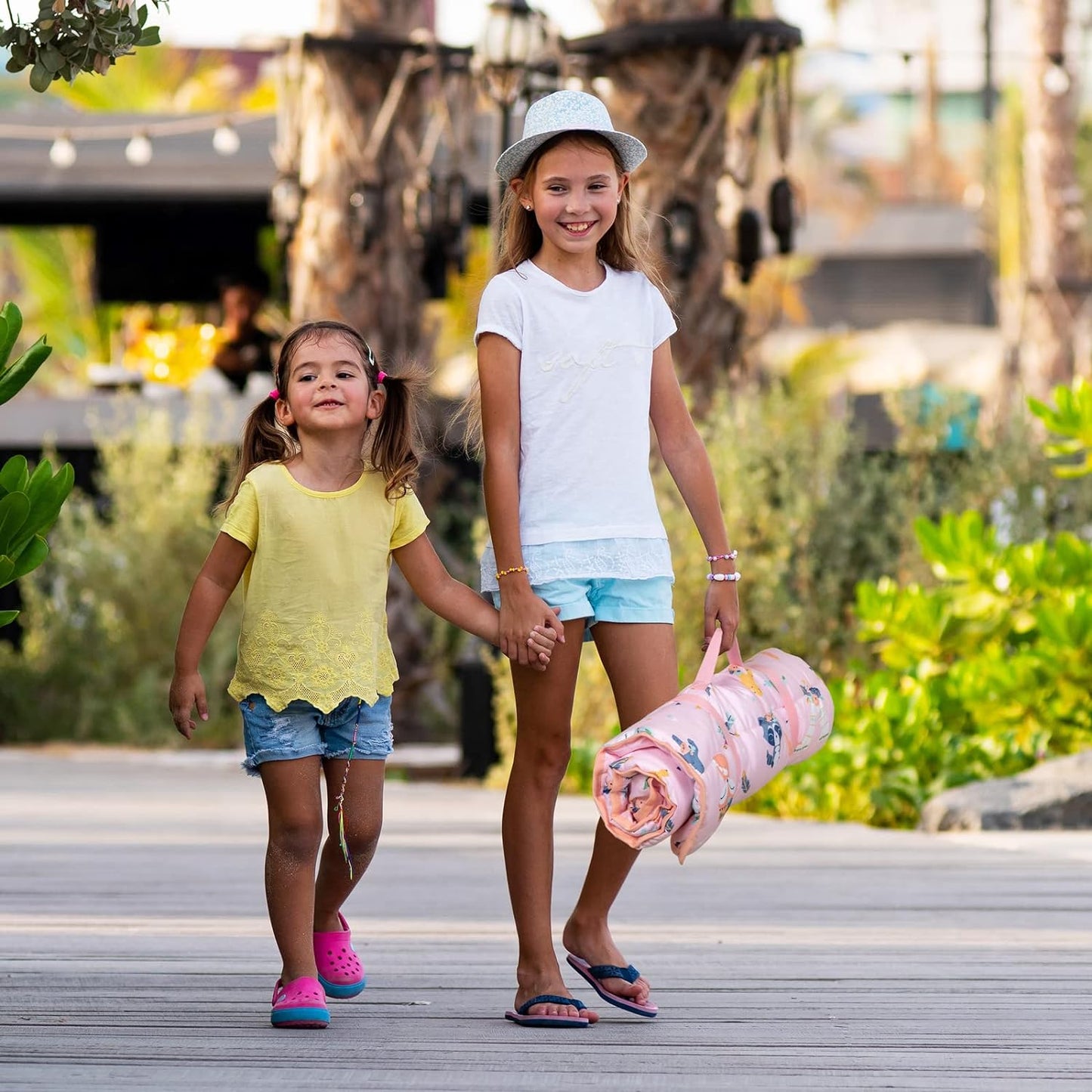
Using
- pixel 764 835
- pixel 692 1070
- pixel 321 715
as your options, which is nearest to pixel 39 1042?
pixel 321 715

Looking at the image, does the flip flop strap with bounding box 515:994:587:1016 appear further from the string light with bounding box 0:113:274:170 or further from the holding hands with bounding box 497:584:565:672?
the string light with bounding box 0:113:274:170

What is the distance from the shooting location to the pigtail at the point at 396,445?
3969 mm

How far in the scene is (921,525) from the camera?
25.7ft

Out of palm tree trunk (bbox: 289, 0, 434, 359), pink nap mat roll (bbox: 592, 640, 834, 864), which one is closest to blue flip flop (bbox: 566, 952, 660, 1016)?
pink nap mat roll (bbox: 592, 640, 834, 864)

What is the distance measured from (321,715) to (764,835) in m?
3.36

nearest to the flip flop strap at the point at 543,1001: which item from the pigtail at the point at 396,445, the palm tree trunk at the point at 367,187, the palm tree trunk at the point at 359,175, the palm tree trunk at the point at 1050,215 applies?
the pigtail at the point at 396,445

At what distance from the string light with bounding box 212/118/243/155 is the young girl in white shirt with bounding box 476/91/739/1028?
11264 mm

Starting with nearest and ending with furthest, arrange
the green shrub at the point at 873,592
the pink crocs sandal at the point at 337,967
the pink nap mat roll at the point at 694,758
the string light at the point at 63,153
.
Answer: the pink nap mat roll at the point at 694,758 < the pink crocs sandal at the point at 337,967 < the green shrub at the point at 873,592 < the string light at the point at 63,153

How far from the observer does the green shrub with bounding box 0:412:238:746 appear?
39.8 ft

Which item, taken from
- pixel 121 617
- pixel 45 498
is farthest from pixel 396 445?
pixel 121 617

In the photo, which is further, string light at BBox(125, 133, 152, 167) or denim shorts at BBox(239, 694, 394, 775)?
string light at BBox(125, 133, 152, 167)

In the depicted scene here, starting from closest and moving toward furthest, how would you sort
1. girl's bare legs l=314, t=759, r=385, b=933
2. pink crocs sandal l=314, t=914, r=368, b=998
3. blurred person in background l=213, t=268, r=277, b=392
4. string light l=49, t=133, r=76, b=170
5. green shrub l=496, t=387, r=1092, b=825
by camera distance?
girl's bare legs l=314, t=759, r=385, b=933, pink crocs sandal l=314, t=914, r=368, b=998, green shrub l=496, t=387, r=1092, b=825, string light l=49, t=133, r=76, b=170, blurred person in background l=213, t=268, r=277, b=392

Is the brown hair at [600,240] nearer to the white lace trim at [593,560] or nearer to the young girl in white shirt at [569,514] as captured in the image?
the young girl in white shirt at [569,514]

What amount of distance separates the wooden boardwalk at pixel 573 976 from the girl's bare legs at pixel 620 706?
13 centimetres
